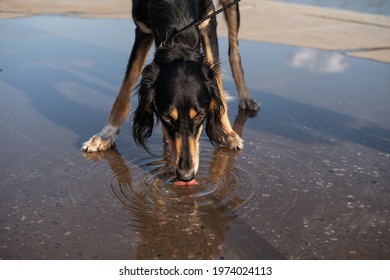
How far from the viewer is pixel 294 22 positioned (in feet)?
29.2

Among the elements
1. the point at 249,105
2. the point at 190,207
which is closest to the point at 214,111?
the point at 190,207

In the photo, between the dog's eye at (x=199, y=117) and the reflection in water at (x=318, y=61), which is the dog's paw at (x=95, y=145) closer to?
the dog's eye at (x=199, y=117)

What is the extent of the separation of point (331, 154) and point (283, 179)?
2.10 feet

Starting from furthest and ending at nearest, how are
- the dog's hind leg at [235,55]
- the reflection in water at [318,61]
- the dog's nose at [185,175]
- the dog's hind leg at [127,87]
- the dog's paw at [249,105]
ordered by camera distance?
the reflection in water at [318,61]
the dog's hind leg at [235,55]
the dog's paw at [249,105]
the dog's hind leg at [127,87]
the dog's nose at [185,175]

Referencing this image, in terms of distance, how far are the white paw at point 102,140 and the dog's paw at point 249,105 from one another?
1.38 metres

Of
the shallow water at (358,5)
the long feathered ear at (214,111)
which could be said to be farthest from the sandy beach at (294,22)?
the long feathered ear at (214,111)

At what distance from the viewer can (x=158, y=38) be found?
4.00 metres

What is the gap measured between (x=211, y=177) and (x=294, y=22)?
19.1ft

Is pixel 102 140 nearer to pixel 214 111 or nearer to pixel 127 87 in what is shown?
pixel 127 87

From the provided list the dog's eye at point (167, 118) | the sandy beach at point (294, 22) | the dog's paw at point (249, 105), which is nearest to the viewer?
the dog's eye at point (167, 118)

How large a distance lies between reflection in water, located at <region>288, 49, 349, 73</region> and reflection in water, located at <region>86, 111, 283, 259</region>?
2683 mm

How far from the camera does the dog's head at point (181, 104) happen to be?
3291 mm

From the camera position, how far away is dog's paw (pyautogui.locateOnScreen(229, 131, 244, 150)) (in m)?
4.12
